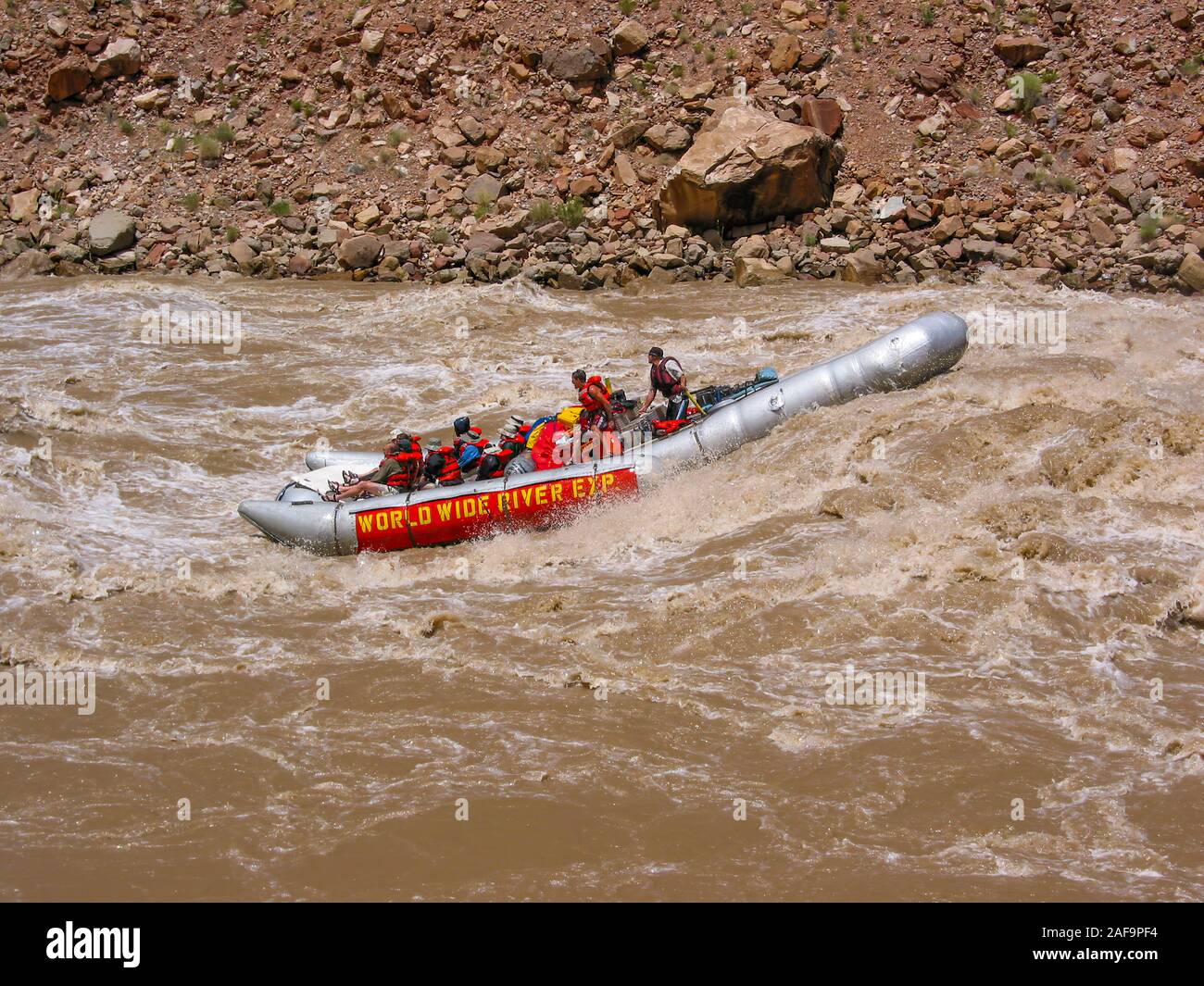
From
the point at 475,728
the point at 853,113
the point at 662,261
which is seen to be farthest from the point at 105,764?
the point at 853,113

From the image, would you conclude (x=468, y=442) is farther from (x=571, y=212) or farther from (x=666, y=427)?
(x=571, y=212)

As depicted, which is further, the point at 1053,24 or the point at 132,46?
the point at 132,46

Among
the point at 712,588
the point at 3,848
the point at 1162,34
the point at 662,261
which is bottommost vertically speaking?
the point at 3,848

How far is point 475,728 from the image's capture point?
6992 mm

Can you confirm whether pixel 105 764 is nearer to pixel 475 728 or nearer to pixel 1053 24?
pixel 475 728

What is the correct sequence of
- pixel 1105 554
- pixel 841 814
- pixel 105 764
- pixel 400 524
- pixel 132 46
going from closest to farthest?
1. pixel 841 814
2. pixel 105 764
3. pixel 1105 554
4. pixel 400 524
5. pixel 132 46

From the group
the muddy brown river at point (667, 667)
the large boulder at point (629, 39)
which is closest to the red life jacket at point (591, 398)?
the muddy brown river at point (667, 667)

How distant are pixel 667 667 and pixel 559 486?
2.74 meters

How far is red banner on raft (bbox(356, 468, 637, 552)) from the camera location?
32.6 ft

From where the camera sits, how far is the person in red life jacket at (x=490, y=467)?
34.6 ft

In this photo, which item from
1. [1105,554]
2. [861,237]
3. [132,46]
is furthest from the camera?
[132,46]

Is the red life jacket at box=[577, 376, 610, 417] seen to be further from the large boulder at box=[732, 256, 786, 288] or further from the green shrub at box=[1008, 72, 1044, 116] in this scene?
the green shrub at box=[1008, 72, 1044, 116]

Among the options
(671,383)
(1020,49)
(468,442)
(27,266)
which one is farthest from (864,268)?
(27,266)

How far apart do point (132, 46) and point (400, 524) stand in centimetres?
1774
